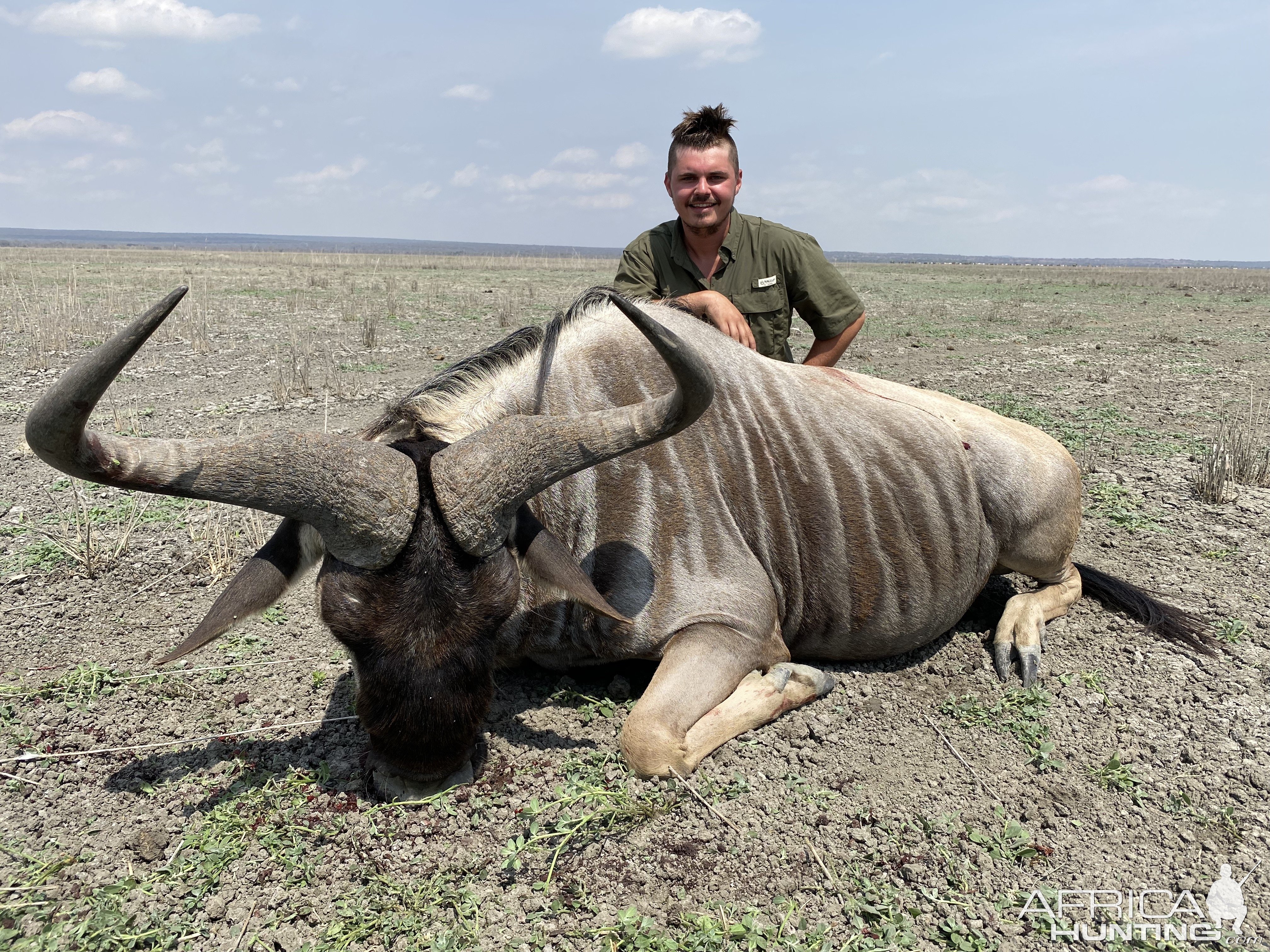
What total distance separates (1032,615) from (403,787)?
3.30 metres

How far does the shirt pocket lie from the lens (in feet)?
17.9

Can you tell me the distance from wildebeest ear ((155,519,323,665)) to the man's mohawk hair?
11.4 feet

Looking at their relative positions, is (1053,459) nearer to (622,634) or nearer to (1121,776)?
(1121,776)

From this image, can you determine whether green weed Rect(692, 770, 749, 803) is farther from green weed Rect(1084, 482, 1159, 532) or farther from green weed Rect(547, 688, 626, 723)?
green weed Rect(1084, 482, 1159, 532)

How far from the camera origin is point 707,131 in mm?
5074

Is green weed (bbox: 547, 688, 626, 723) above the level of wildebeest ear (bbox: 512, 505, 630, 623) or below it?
below

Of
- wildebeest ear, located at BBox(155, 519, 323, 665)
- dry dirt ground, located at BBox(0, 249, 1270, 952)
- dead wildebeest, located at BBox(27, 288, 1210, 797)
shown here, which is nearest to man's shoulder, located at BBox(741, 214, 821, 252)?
dead wildebeest, located at BBox(27, 288, 1210, 797)

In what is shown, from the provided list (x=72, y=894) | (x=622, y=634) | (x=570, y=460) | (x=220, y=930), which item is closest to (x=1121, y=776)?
(x=622, y=634)

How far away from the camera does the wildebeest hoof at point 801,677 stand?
143 inches

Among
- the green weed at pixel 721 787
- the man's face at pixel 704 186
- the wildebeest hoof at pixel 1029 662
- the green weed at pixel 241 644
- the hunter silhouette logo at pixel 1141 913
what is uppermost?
the man's face at pixel 704 186

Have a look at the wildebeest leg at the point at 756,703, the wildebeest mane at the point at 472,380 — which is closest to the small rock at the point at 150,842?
the wildebeest mane at the point at 472,380

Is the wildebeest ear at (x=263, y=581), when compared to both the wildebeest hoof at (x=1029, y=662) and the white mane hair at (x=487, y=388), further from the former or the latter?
the wildebeest hoof at (x=1029, y=662)

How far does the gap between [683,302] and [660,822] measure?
2.68m

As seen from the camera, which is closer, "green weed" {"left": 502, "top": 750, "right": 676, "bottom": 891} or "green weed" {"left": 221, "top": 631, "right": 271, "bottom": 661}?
"green weed" {"left": 502, "top": 750, "right": 676, "bottom": 891}
